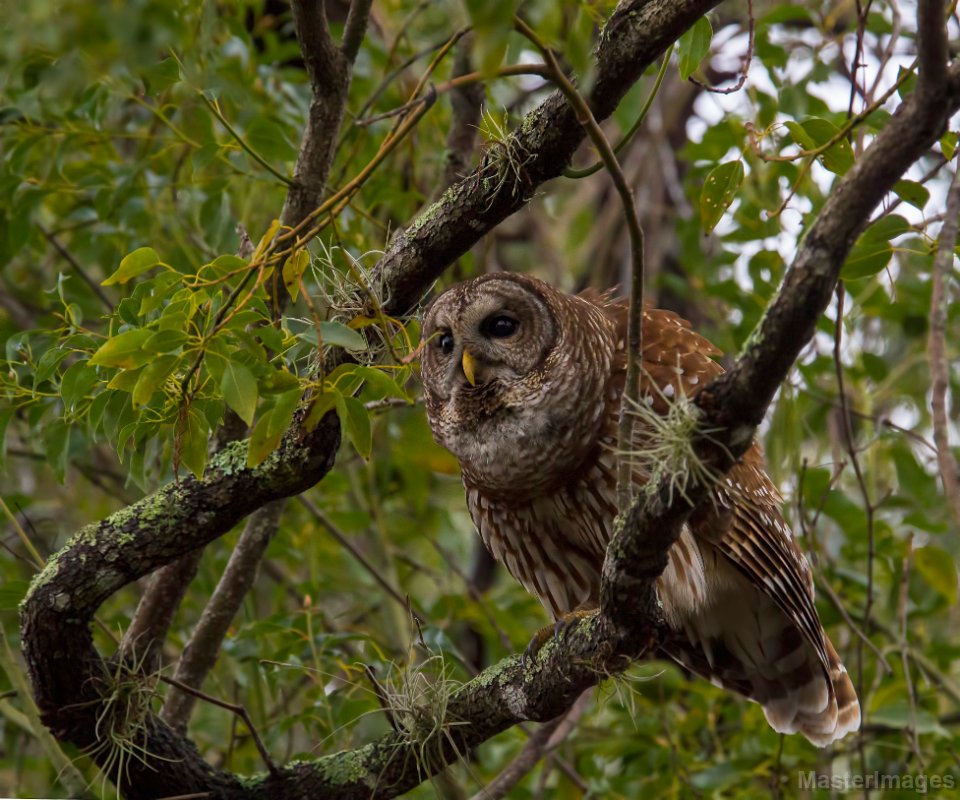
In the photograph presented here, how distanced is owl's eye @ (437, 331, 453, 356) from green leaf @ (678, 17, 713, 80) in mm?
958

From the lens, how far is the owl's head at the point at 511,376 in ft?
9.04

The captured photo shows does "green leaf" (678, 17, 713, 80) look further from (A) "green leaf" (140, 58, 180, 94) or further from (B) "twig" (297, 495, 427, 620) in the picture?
(B) "twig" (297, 495, 427, 620)

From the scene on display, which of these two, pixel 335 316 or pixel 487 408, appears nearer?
pixel 335 316

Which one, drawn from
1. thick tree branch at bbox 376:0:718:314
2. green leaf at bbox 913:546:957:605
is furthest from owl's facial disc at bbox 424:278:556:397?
green leaf at bbox 913:546:957:605

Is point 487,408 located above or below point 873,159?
below

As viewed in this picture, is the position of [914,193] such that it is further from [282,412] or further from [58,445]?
[58,445]

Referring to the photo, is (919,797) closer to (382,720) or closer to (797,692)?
(797,692)

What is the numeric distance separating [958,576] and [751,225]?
4.20 ft

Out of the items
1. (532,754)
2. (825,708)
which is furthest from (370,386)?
(825,708)

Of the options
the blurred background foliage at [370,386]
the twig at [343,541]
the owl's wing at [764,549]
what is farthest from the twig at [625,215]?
the twig at [343,541]

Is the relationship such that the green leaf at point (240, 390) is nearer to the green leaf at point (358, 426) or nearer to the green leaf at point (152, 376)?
the green leaf at point (152, 376)

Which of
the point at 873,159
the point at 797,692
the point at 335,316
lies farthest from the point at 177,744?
the point at 873,159

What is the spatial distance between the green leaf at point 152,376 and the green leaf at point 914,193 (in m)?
1.44

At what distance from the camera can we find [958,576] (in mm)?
3730
